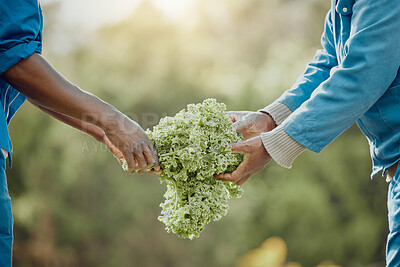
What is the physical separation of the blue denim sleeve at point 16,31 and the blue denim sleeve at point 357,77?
4.40 ft

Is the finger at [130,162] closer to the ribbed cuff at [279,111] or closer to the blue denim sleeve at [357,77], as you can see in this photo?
the blue denim sleeve at [357,77]

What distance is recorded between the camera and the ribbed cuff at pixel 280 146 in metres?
2.34

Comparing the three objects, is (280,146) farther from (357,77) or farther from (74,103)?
(74,103)

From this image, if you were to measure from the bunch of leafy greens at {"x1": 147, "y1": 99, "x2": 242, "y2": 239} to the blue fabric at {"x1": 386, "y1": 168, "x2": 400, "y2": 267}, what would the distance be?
0.86m

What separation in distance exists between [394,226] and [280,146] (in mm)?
677

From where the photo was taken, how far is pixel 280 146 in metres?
2.36

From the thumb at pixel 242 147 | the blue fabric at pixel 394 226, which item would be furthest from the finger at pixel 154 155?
the blue fabric at pixel 394 226

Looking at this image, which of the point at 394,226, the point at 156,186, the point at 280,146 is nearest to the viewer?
the point at 394,226

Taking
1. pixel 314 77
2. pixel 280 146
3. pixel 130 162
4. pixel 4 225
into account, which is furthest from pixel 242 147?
pixel 4 225

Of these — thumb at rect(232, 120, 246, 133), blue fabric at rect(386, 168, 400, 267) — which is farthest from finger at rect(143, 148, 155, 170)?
blue fabric at rect(386, 168, 400, 267)

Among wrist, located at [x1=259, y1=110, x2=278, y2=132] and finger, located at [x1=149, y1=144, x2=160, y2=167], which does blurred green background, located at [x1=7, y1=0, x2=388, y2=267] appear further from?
finger, located at [x1=149, y1=144, x2=160, y2=167]

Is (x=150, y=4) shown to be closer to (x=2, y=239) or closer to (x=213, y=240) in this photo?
(x=213, y=240)

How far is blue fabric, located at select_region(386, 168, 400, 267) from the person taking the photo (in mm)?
2039

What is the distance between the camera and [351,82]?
2.16 metres
